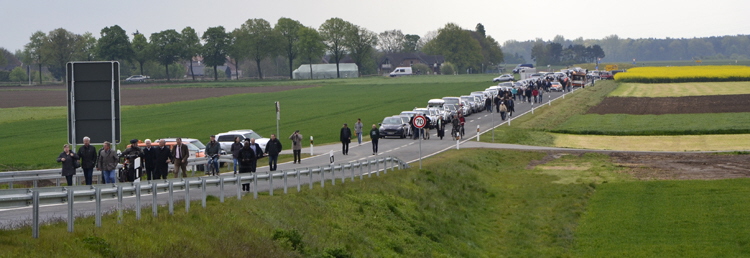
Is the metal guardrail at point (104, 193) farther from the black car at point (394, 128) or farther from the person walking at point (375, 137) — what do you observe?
the black car at point (394, 128)

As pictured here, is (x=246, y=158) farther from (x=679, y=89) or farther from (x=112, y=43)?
(x=112, y=43)

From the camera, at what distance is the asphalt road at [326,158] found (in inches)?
604

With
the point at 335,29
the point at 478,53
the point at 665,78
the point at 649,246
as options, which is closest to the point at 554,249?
the point at 649,246

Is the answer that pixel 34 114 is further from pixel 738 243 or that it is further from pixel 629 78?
pixel 629 78

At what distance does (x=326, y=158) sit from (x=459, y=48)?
502 ft

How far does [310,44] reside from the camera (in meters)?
168

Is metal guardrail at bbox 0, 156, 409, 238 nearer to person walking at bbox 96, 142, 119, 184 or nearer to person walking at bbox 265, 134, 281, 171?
person walking at bbox 96, 142, 119, 184

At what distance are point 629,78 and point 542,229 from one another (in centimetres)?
9788

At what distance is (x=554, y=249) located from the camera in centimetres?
2181

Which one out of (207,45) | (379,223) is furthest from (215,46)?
(379,223)

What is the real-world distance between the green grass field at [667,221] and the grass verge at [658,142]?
53.7 ft

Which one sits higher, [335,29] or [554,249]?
[335,29]

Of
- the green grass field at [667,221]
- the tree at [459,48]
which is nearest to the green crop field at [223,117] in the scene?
the green grass field at [667,221]

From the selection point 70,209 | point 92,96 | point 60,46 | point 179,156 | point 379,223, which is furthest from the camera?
point 60,46
